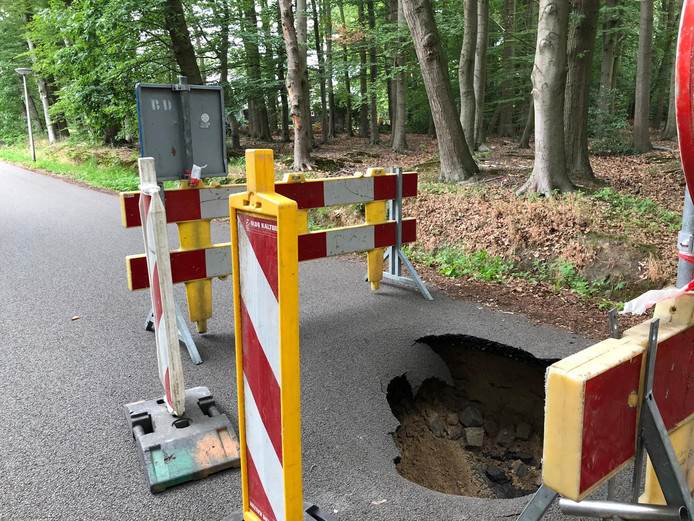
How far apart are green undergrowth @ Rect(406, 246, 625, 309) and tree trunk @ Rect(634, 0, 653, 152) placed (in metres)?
12.4

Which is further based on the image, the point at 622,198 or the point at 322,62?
the point at 322,62

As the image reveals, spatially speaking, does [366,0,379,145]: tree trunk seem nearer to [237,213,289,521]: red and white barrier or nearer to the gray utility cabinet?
the gray utility cabinet

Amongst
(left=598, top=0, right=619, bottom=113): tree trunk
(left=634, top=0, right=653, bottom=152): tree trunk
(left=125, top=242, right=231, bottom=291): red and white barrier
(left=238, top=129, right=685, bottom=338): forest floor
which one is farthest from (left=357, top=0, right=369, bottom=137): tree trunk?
(left=125, top=242, right=231, bottom=291): red and white barrier

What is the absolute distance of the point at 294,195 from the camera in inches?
212

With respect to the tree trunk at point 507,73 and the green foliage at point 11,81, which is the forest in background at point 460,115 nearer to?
the tree trunk at point 507,73

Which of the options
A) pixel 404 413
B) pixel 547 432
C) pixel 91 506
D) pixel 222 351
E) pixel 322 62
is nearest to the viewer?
pixel 547 432

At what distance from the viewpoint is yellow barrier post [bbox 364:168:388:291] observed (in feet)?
20.5

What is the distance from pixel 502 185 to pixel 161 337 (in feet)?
28.3

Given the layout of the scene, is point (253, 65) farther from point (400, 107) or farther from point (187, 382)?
point (187, 382)

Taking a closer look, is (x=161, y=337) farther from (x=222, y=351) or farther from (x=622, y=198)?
(x=622, y=198)

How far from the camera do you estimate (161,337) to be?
3.38m

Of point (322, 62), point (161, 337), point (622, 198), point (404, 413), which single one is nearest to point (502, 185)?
point (622, 198)

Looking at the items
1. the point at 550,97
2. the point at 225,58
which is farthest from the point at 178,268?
the point at 225,58

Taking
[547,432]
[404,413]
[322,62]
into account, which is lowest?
[404,413]
